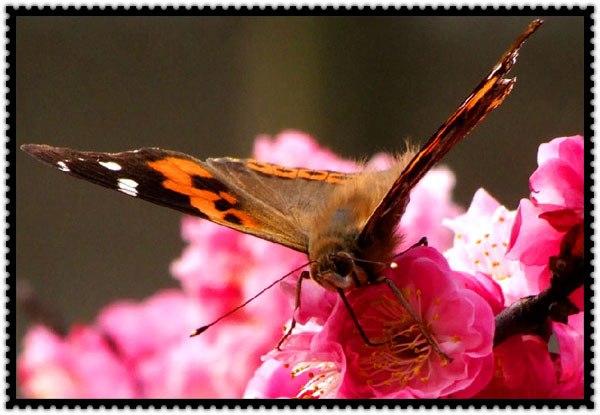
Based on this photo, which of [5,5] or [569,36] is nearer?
[5,5]

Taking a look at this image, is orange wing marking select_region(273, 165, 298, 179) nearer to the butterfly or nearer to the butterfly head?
the butterfly

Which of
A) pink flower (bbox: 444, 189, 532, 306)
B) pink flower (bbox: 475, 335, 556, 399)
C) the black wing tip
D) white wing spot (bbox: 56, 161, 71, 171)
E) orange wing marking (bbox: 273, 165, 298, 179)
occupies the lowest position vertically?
pink flower (bbox: 475, 335, 556, 399)

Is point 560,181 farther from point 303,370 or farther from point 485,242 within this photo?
point 303,370

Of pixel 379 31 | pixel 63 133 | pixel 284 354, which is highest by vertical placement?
pixel 379 31

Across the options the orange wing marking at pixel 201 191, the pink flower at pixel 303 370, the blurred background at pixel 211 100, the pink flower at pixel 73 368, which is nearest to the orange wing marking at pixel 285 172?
the orange wing marking at pixel 201 191

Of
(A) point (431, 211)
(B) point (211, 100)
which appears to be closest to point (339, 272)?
(A) point (431, 211)

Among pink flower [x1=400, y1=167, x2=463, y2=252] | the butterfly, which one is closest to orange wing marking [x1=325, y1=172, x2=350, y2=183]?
the butterfly

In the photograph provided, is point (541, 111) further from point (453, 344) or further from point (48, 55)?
point (453, 344)

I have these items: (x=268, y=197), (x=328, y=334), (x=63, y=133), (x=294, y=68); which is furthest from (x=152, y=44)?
(x=328, y=334)

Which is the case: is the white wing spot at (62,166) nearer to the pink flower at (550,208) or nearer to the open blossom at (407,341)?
the open blossom at (407,341)
